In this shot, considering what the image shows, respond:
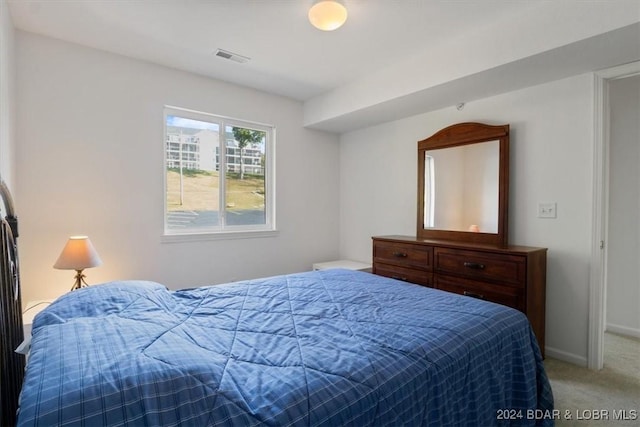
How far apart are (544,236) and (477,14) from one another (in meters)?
1.79

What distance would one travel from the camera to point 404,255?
316 cm

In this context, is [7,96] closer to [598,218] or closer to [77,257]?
[77,257]

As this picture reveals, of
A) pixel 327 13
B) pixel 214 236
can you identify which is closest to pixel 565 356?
pixel 327 13

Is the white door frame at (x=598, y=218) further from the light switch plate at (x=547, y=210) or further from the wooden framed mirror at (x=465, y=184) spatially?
the wooden framed mirror at (x=465, y=184)

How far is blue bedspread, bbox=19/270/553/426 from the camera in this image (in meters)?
0.82

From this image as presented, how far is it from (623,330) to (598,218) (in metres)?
1.49

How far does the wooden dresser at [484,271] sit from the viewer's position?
240cm

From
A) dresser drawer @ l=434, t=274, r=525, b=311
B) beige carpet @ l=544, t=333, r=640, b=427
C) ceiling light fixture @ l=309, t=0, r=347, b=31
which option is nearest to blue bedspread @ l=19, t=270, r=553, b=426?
beige carpet @ l=544, t=333, r=640, b=427

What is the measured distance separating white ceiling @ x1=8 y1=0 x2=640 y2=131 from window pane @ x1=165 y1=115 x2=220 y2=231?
605mm

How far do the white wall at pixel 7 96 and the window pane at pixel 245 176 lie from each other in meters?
1.75

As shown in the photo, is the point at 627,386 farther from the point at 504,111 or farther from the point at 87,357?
the point at 87,357

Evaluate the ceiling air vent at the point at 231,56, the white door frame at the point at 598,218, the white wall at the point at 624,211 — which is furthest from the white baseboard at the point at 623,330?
the ceiling air vent at the point at 231,56

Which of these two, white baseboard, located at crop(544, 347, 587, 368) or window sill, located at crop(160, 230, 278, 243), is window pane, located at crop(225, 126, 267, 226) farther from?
white baseboard, located at crop(544, 347, 587, 368)

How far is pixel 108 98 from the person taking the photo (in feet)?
9.31
